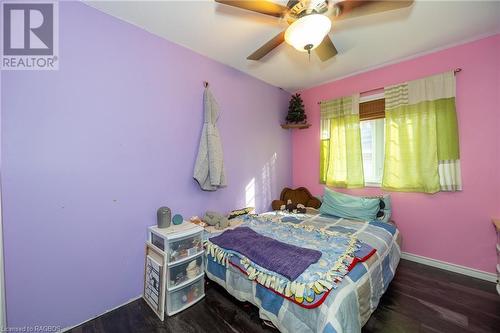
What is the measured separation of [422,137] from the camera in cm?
238

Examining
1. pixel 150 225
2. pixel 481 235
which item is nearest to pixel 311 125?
pixel 481 235

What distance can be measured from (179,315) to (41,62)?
2.22m

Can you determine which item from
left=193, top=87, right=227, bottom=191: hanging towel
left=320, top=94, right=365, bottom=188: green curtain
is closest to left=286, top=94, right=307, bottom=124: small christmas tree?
left=320, top=94, right=365, bottom=188: green curtain

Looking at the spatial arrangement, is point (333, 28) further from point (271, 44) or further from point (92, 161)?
point (92, 161)

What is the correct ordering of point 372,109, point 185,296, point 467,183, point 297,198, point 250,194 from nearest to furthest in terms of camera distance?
point 185,296 < point 467,183 < point 372,109 < point 250,194 < point 297,198

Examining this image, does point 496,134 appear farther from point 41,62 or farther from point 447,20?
point 41,62

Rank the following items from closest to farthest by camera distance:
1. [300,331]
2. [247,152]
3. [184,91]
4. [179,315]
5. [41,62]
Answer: [300,331], [41,62], [179,315], [184,91], [247,152]

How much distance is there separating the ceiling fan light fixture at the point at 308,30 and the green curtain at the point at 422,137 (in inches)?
73.6

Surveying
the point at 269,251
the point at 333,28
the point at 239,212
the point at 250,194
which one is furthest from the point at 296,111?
the point at 269,251

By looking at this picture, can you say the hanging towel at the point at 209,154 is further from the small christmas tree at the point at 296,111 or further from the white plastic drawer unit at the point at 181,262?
the small christmas tree at the point at 296,111

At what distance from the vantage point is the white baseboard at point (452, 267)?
2.06 m

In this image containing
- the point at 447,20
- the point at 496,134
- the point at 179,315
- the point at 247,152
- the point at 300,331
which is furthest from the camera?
the point at 247,152

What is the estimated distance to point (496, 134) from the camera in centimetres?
202

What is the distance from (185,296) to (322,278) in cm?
122
